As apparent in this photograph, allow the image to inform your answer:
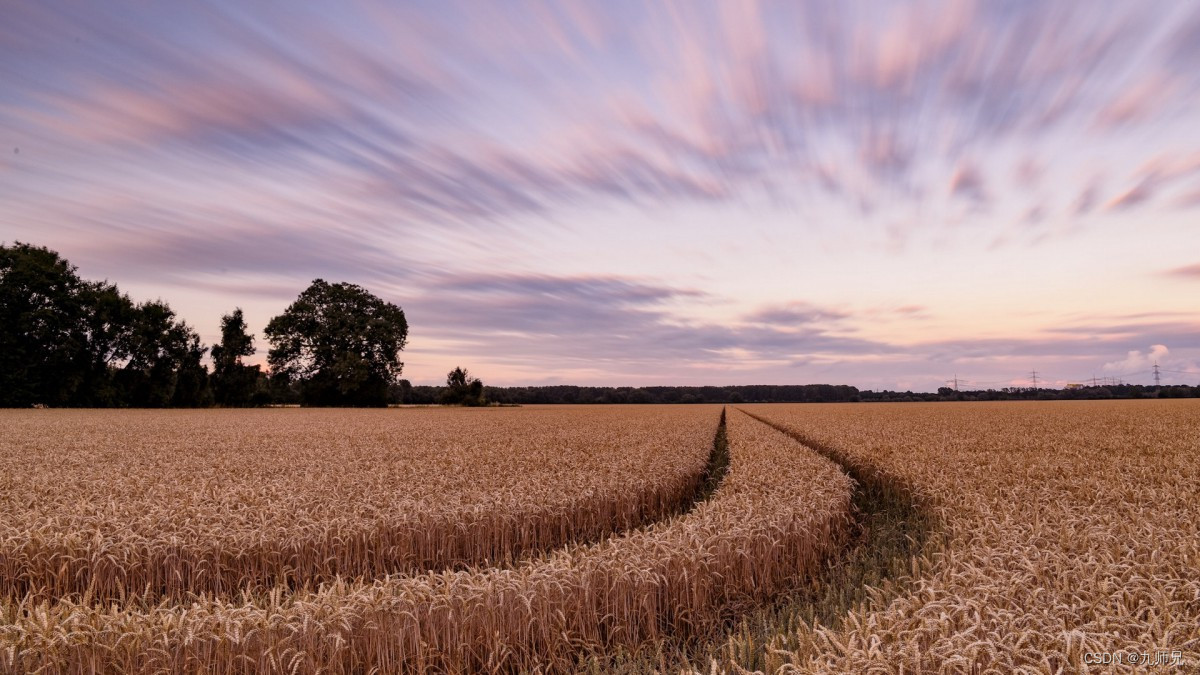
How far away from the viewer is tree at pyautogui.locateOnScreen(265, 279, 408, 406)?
66.3m

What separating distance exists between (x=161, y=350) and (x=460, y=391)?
3913 cm

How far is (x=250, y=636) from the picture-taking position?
4.72 meters

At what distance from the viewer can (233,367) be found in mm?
69875

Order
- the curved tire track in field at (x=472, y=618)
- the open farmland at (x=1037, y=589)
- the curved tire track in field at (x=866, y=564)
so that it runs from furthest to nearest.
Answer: the curved tire track in field at (x=866, y=564) → the curved tire track in field at (x=472, y=618) → the open farmland at (x=1037, y=589)

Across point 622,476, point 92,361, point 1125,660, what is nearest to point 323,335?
point 92,361

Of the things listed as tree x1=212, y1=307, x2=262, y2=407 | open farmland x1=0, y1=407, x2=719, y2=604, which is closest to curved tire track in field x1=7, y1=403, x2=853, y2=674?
open farmland x1=0, y1=407, x2=719, y2=604

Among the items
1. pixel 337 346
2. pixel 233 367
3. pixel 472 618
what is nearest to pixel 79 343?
pixel 233 367

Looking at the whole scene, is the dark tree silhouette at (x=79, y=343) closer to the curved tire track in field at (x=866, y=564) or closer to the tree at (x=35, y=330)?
the tree at (x=35, y=330)

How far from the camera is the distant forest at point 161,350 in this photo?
53.3 m

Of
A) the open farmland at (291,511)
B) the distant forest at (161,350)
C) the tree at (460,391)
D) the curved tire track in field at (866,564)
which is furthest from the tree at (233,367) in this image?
the curved tire track in field at (866,564)

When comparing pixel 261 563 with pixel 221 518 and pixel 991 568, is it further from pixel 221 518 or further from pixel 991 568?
pixel 991 568

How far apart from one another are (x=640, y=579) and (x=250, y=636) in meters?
3.45

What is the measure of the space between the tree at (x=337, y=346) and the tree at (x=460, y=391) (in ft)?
70.3

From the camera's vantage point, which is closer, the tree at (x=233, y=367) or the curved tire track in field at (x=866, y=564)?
the curved tire track in field at (x=866, y=564)
